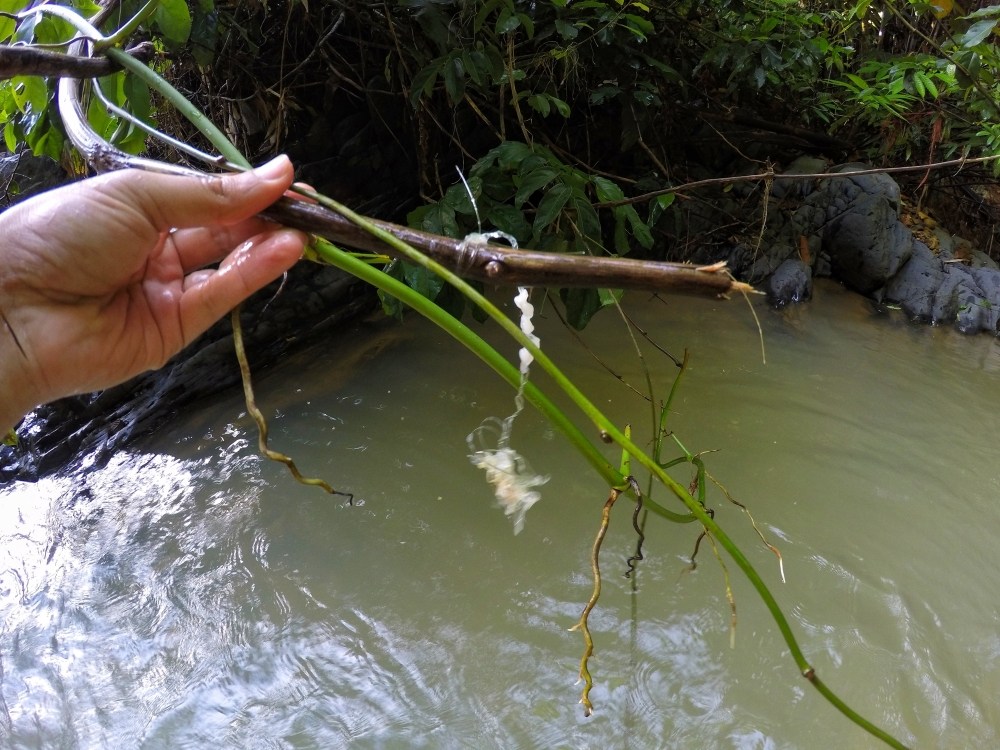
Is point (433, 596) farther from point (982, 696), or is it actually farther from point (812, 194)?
point (812, 194)

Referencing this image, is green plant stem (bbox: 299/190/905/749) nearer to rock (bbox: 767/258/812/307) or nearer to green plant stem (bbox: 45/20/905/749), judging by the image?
green plant stem (bbox: 45/20/905/749)

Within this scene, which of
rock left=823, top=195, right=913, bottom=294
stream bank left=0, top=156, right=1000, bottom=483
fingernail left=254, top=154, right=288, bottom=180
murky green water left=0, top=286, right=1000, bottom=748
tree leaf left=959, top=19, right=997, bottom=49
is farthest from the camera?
rock left=823, top=195, right=913, bottom=294

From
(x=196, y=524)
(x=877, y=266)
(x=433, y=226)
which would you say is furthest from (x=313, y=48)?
(x=877, y=266)

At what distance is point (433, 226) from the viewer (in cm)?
207

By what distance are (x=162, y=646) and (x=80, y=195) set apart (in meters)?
1.17

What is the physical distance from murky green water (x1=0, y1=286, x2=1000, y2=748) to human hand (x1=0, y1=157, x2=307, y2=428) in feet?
2.68

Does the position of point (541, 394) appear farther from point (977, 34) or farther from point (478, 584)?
point (977, 34)

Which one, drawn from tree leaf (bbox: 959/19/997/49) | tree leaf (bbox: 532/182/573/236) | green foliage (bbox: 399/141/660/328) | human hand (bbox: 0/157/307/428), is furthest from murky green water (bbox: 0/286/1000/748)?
tree leaf (bbox: 959/19/997/49)

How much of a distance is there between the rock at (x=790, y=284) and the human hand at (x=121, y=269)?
114 inches

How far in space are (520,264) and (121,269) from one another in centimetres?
69

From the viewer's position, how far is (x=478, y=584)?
177 cm

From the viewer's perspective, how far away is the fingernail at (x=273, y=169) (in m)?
0.93

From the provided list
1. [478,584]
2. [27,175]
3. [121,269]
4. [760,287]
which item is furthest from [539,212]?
[27,175]

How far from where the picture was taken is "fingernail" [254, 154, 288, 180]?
0.93 m
